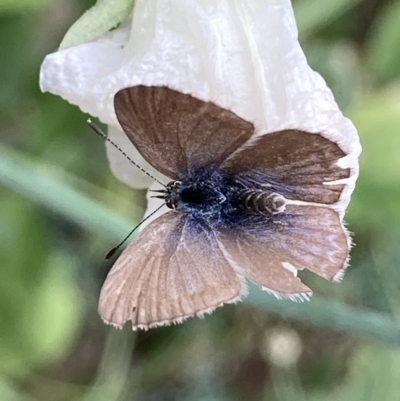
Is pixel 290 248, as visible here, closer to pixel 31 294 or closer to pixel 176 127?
pixel 176 127

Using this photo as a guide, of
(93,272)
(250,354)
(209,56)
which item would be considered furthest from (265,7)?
(250,354)

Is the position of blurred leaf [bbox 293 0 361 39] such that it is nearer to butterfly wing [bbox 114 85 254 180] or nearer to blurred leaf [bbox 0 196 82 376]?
blurred leaf [bbox 0 196 82 376]

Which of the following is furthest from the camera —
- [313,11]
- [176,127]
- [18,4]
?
[313,11]

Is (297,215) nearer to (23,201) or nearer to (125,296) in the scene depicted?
(125,296)

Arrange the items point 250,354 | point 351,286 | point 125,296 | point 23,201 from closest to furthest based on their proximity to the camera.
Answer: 1. point 125,296
2. point 23,201
3. point 351,286
4. point 250,354

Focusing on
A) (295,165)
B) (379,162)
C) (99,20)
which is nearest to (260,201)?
(295,165)

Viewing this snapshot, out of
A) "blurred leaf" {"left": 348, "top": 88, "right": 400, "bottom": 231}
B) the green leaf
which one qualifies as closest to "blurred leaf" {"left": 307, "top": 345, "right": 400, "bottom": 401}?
"blurred leaf" {"left": 348, "top": 88, "right": 400, "bottom": 231}
